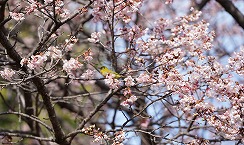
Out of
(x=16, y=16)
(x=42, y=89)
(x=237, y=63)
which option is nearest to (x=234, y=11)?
A: (x=237, y=63)

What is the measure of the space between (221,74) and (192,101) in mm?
558

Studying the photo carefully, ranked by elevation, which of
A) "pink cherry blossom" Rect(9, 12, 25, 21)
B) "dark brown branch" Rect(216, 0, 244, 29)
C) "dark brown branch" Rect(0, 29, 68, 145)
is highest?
"dark brown branch" Rect(216, 0, 244, 29)

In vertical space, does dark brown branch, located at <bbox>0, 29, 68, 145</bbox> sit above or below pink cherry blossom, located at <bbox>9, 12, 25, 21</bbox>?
below

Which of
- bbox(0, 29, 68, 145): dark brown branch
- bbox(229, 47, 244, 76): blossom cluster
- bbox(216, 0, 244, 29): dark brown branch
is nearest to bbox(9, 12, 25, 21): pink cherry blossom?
bbox(0, 29, 68, 145): dark brown branch

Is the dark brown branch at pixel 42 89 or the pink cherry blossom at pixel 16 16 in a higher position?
the pink cherry blossom at pixel 16 16

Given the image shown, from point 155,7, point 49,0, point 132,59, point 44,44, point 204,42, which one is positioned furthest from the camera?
point 155,7

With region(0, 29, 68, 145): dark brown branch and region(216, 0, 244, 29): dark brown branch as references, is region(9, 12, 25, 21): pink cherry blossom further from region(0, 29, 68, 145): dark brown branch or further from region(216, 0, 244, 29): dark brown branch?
region(216, 0, 244, 29): dark brown branch

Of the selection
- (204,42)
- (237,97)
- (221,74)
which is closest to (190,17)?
(204,42)

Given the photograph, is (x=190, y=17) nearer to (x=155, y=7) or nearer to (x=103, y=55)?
(x=103, y=55)

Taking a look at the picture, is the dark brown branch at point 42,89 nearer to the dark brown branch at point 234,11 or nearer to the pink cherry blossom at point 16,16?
the pink cherry blossom at point 16,16

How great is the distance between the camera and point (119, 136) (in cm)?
347

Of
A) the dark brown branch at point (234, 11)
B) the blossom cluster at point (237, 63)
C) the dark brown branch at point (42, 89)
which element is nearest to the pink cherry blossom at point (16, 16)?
the dark brown branch at point (42, 89)

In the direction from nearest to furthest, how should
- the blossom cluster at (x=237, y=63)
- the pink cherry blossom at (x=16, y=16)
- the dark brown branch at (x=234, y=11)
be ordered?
the pink cherry blossom at (x=16, y=16), the blossom cluster at (x=237, y=63), the dark brown branch at (x=234, y=11)

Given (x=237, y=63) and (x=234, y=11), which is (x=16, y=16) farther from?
(x=234, y=11)
